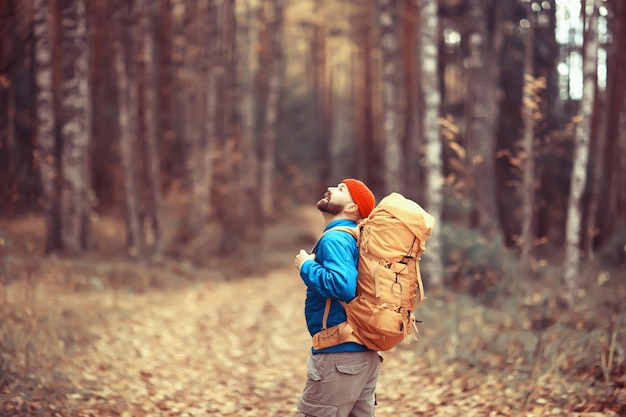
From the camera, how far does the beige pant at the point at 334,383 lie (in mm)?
3775

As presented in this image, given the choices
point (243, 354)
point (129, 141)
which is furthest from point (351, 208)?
point (129, 141)

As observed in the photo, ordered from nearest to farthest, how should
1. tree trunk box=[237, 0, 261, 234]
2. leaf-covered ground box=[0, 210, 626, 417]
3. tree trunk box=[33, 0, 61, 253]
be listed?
leaf-covered ground box=[0, 210, 626, 417], tree trunk box=[33, 0, 61, 253], tree trunk box=[237, 0, 261, 234]

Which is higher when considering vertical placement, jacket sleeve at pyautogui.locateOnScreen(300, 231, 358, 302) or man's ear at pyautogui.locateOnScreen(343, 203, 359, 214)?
man's ear at pyautogui.locateOnScreen(343, 203, 359, 214)

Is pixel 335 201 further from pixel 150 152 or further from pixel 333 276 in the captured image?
pixel 150 152

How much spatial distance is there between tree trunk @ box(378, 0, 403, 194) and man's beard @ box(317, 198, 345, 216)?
32.8 ft

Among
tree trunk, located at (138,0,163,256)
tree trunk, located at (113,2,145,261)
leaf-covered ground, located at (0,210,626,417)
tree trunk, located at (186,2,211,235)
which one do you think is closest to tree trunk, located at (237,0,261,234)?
tree trunk, located at (186,2,211,235)

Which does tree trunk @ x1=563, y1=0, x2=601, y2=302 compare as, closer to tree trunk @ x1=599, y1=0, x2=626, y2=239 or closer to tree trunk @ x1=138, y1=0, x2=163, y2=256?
tree trunk @ x1=599, y1=0, x2=626, y2=239

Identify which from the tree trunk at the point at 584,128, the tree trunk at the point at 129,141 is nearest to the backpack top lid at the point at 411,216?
the tree trunk at the point at 584,128

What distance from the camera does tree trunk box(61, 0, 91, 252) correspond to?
13.1 meters

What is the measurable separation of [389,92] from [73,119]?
23.1 ft

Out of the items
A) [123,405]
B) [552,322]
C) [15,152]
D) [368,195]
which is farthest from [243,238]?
[368,195]

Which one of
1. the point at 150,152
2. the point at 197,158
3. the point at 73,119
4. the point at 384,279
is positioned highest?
the point at 73,119

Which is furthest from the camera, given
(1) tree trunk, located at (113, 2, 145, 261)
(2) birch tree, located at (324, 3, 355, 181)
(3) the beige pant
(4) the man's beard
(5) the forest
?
(2) birch tree, located at (324, 3, 355, 181)

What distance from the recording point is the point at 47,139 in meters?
12.6
